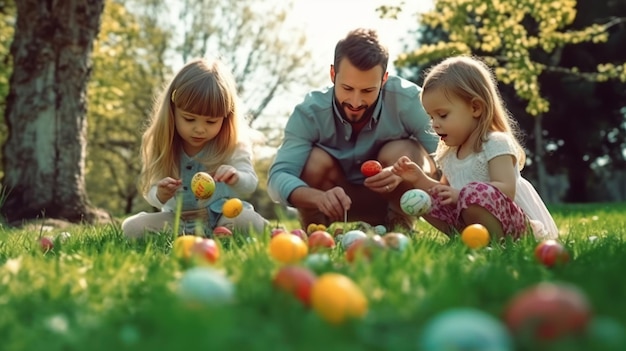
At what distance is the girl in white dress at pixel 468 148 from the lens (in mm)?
3457

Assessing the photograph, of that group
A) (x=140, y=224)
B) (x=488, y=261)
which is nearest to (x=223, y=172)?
(x=140, y=224)

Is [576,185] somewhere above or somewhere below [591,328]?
below

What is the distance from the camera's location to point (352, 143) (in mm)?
4535

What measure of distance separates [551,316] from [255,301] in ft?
2.15

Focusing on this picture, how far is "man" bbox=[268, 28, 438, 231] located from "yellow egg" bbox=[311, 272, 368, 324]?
105 inches

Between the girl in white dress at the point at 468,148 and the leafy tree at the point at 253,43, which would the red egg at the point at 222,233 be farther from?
the leafy tree at the point at 253,43

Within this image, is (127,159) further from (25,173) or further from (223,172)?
(223,172)

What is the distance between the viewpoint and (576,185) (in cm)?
2384

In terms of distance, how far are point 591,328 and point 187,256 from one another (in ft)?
4.26

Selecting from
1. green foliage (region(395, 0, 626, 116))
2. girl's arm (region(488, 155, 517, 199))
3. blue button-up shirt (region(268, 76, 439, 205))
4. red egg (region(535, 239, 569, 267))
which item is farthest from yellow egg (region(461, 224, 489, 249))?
green foliage (region(395, 0, 626, 116))

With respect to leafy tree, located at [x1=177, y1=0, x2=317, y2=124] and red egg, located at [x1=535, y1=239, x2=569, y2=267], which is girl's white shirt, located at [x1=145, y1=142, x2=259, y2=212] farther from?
leafy tree, located at [x1=177, y1=0, x2=317, y2=124]

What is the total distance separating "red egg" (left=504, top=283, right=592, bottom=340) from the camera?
1.16 m

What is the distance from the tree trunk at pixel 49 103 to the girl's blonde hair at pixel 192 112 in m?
3.21

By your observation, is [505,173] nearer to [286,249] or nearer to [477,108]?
[477,108]
